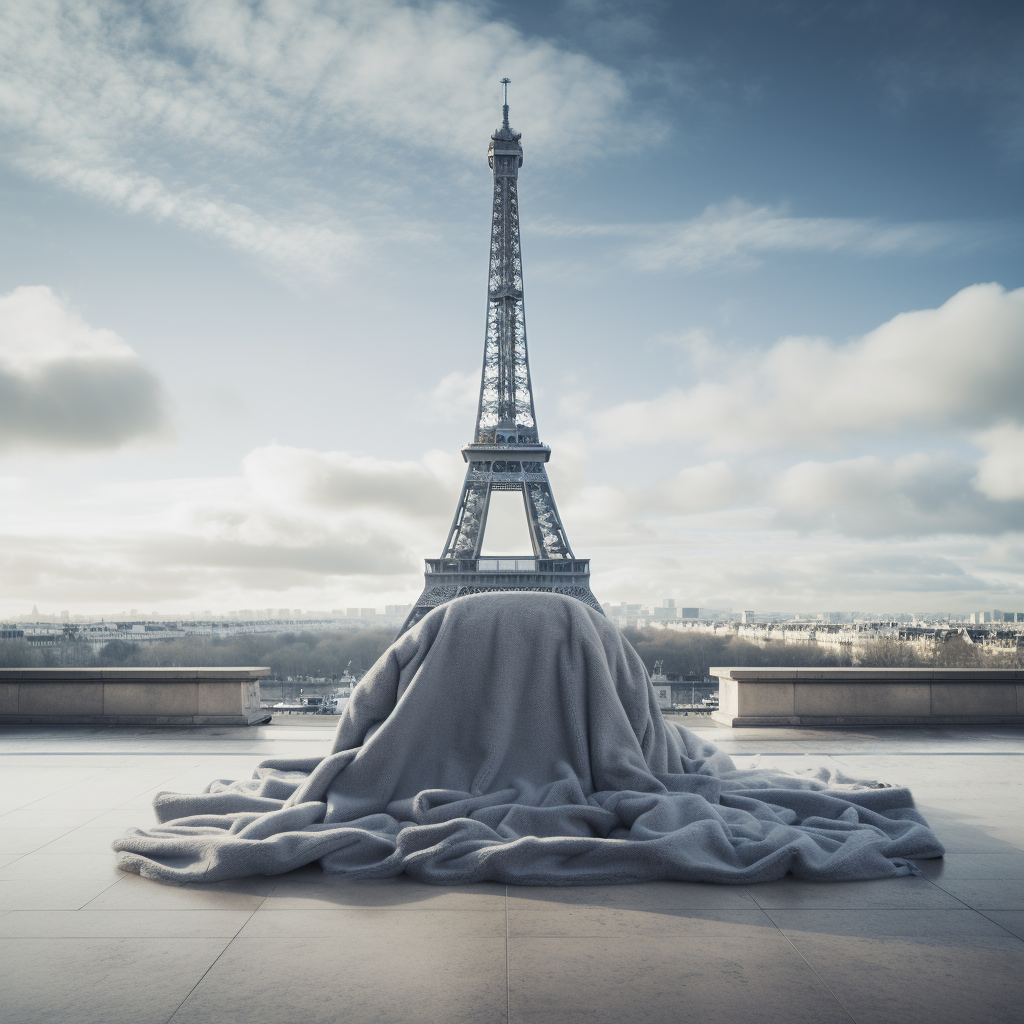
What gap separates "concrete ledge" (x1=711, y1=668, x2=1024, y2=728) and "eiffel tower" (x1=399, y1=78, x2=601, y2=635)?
21844 millimetres

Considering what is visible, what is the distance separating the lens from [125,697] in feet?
23.9

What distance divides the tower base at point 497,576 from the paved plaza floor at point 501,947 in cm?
2694

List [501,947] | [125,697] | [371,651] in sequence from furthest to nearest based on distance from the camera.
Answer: [371,651] → [125,697] → [501,947]

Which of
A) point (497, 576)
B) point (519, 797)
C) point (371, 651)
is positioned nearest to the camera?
point (519, 797)

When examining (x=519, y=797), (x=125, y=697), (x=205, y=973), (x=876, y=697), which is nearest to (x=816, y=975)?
(x=519, y=797)

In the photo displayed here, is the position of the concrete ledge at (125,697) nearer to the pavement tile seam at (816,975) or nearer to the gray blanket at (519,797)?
the gray blanket at (519,797)

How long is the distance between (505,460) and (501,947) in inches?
1188

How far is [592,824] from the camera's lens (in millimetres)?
3244

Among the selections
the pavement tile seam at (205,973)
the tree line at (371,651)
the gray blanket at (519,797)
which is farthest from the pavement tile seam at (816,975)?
the tree line at (371,651)

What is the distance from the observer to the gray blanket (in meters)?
2.97

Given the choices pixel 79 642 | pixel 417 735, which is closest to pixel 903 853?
pixel 417 735

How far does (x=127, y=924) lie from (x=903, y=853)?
3081mm

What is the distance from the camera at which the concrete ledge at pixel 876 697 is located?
708 cm

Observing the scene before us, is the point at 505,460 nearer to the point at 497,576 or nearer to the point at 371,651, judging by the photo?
the point at 497,576
